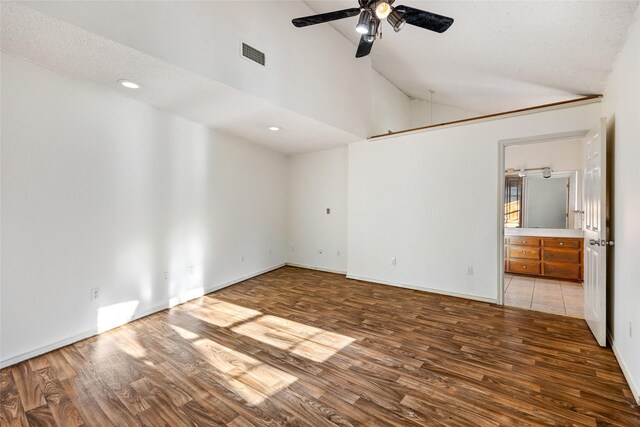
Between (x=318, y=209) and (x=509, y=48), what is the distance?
149 inches

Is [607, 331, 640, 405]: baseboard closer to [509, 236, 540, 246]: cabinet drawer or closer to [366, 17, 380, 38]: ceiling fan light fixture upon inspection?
[509, 236, 540, 246]: cabinet drawer

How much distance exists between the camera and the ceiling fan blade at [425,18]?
2.19m

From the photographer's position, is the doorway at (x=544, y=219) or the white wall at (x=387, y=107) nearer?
the doorway at (x=544, y=219)

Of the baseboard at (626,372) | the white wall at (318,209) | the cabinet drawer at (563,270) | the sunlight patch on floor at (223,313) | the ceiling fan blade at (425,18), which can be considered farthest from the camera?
the white wall at (318,209)

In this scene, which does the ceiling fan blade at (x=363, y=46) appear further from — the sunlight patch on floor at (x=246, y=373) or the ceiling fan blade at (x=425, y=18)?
the sunlight patch on floor at (x=246, y=373)

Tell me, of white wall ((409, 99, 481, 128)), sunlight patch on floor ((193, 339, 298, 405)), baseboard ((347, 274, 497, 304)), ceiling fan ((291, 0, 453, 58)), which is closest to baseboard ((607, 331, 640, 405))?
baseboard ((347, 274, 497, 304))

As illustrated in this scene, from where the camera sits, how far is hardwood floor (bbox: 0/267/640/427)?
174 centimetres

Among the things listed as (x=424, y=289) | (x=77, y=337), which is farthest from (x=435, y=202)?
(x=77, y=337)

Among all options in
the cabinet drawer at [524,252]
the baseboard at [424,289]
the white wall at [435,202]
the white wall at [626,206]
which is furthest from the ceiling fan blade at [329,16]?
the cabinet drawer at [524,252]

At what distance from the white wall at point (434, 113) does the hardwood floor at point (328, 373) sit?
450 cm

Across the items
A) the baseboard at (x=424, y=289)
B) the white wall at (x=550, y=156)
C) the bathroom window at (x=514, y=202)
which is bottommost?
the baseboard at (x=424, y=289)

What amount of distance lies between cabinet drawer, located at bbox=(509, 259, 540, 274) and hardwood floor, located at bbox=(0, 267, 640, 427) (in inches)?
91.6

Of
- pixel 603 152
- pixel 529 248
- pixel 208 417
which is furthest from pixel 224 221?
pixel 529 248

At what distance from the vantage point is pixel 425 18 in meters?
2.26
